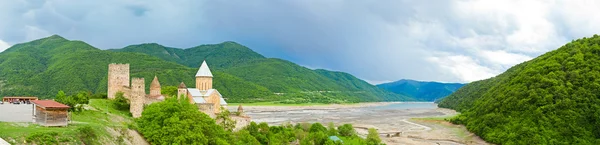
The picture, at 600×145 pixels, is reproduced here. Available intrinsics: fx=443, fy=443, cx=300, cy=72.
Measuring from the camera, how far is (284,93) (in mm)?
168125

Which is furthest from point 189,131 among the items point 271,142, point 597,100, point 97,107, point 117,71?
point 597,100

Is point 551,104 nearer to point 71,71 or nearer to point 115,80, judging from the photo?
point 115,80

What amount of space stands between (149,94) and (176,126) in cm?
1961

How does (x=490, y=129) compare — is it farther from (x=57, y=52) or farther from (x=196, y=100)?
(x=57, y=52)

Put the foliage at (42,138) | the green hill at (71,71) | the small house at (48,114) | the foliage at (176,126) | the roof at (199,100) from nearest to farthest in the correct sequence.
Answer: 1. the foliage at (42,138)
2. the small house at (48,114)
3. the foliage at (176,126)
4. the roof at (199,100)
5. the green hill at (71,71)

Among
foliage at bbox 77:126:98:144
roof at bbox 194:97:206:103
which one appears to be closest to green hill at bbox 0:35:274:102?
roof at bbox 194:97:206:103

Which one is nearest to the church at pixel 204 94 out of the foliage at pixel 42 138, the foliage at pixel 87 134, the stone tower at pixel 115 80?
the stone tower at pixel 115 80

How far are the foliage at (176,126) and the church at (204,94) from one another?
355 inches

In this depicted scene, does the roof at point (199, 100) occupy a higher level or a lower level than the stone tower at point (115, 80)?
lower

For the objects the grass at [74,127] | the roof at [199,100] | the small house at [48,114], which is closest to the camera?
the grass at [74,127]

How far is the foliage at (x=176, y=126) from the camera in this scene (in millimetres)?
28609

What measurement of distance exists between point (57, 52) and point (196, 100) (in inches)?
4572

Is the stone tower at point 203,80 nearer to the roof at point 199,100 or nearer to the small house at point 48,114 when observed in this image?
the roof at point 199,100

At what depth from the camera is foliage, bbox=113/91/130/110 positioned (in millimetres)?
42081
